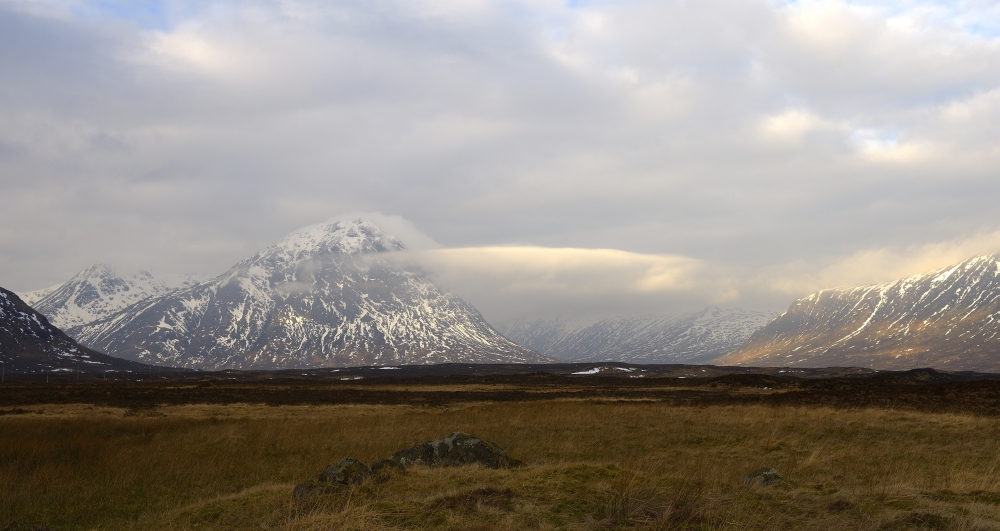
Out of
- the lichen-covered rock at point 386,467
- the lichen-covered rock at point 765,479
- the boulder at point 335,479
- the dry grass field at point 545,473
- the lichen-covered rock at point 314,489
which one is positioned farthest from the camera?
the lichen-covered rock at point 386,467

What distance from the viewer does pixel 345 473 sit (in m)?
14.1

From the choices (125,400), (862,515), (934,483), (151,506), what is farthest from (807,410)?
(125,400)

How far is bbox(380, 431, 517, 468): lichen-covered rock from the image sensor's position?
16.4m

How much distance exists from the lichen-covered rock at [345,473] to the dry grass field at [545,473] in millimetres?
713

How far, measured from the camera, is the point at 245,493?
46.4 ft

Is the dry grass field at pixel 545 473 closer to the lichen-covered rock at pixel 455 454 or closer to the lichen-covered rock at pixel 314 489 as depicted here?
the lichen-covered rock at pixel 314 489

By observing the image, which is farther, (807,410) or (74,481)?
(807,410)

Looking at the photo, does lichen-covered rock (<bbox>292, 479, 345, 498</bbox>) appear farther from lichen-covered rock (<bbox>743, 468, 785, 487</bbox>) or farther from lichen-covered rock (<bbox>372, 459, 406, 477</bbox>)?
lichen-covered rock (<bbox>743, 468, 785, 487</bbox>)

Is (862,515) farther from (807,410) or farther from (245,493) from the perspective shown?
(807,410)

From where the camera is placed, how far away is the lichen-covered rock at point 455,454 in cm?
1639

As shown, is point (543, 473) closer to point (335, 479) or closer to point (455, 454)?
point (455, 454)

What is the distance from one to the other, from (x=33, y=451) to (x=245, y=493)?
10593 millimetres

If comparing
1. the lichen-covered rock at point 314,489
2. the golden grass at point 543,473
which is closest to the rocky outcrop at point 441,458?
the lichen-covered rock at point 314,489

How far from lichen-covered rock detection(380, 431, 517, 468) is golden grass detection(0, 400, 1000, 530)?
1446mm
